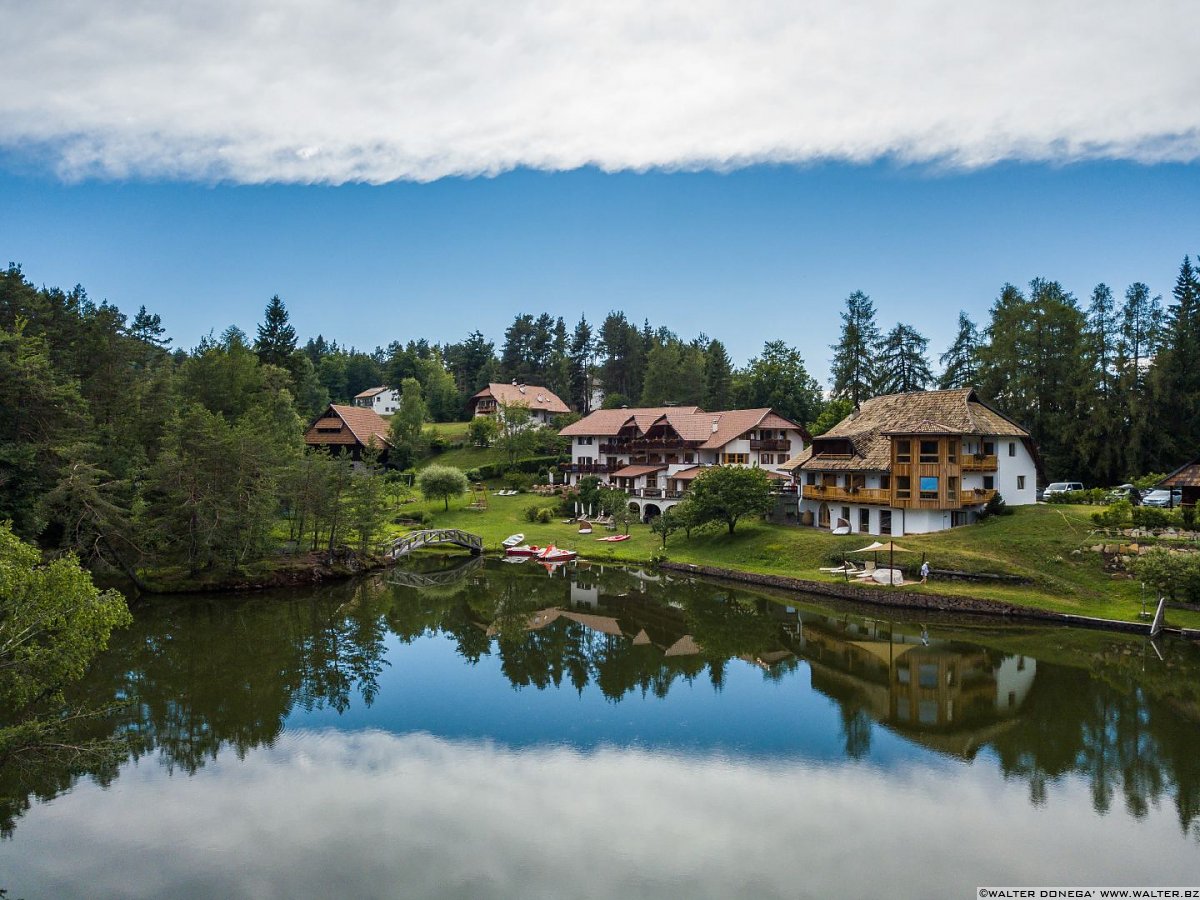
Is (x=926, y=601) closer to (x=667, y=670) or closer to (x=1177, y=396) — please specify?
(x=667, y=670)

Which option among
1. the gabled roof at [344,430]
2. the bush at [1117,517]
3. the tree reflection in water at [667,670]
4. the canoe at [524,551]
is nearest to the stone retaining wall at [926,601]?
the tree reflection in water at [667,670]

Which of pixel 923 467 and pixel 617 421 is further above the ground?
pixel 617 421

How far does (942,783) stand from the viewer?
17.2 metres

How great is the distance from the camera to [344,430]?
71.9 m

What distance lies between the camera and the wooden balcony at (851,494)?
1615 inches

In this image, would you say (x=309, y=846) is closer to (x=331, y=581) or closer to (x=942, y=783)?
(x=942, y=783)

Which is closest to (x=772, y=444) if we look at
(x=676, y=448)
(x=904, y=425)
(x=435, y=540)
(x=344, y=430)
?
(x=676, y=448)

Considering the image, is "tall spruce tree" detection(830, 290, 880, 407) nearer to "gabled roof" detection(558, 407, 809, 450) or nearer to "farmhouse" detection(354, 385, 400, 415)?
"gabled roof" detection(558, 407, 809, 450)

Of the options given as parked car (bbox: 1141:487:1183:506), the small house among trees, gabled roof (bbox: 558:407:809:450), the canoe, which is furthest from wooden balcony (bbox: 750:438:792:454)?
the small house among trees

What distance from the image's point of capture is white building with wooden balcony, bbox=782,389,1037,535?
3991cm

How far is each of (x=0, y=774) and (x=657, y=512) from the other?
42978 millimetres

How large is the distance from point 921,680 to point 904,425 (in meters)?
20.3

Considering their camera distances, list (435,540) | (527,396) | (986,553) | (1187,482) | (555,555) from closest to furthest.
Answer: (986,553) → (1187,482) → (555,555) → (435,540) → (527,396)

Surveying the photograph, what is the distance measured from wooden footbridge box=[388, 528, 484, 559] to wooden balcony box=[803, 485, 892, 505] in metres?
21.8
